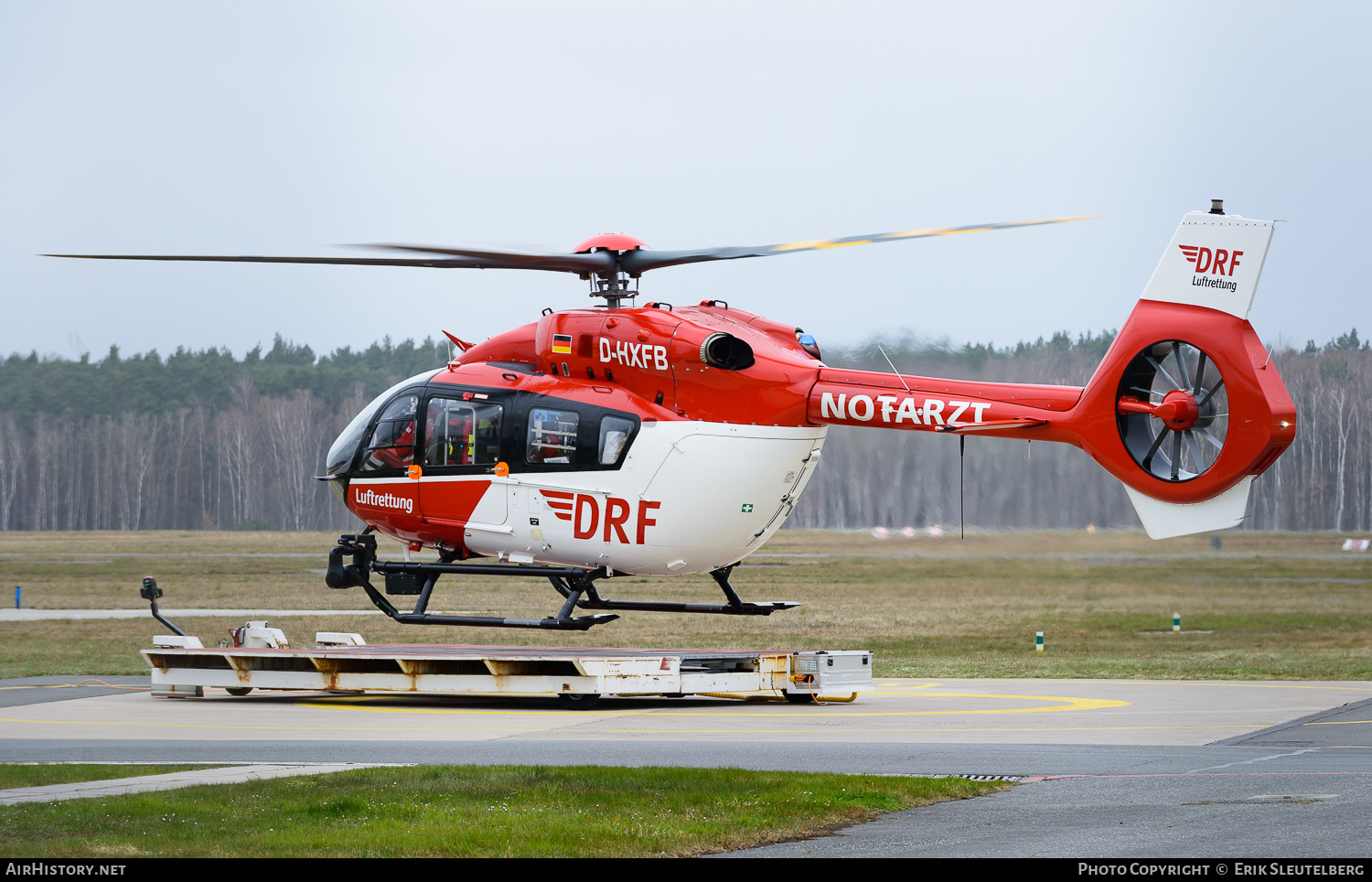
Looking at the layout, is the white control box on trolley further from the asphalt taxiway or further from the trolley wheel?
the asphalt taxiway

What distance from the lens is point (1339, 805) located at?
10500mm

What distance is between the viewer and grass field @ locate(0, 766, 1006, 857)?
951 centimetres

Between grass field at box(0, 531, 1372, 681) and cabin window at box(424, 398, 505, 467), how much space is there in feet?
28.0

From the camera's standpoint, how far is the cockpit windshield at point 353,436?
20141 millimetres

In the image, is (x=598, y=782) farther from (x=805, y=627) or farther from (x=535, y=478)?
(x=805, y=627)

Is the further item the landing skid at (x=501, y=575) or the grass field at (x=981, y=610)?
the grass field at (x=981, y=610)

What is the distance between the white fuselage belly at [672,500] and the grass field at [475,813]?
554 cm

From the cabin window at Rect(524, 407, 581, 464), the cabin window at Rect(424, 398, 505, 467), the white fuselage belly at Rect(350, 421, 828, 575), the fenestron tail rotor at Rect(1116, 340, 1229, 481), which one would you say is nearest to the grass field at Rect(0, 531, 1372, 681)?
the white fuselage belly at Rect(350, 421, 828, 575)

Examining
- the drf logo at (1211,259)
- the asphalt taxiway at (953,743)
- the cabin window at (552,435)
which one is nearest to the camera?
→ the asphalt taxiway at (953,743)

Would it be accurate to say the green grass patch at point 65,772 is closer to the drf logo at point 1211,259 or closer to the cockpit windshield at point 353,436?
the cockpit windshield at point 353,436

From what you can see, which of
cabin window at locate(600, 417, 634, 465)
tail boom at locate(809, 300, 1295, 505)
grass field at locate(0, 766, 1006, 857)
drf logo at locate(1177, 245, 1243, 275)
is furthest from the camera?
cabin window at locate(600, 417, 634, 465)

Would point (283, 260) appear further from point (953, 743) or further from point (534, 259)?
point (953, 743)

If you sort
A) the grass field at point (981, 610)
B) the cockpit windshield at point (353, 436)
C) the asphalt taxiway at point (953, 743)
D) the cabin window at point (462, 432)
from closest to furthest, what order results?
the asphalt taxiway at point (953, 743), the cabin window at point (462, 432), the cockpit windshield at point (353, 436), the grass field at point (981, 610)

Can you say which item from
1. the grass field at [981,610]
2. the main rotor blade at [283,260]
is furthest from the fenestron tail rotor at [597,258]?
the grass field at [981,610]
